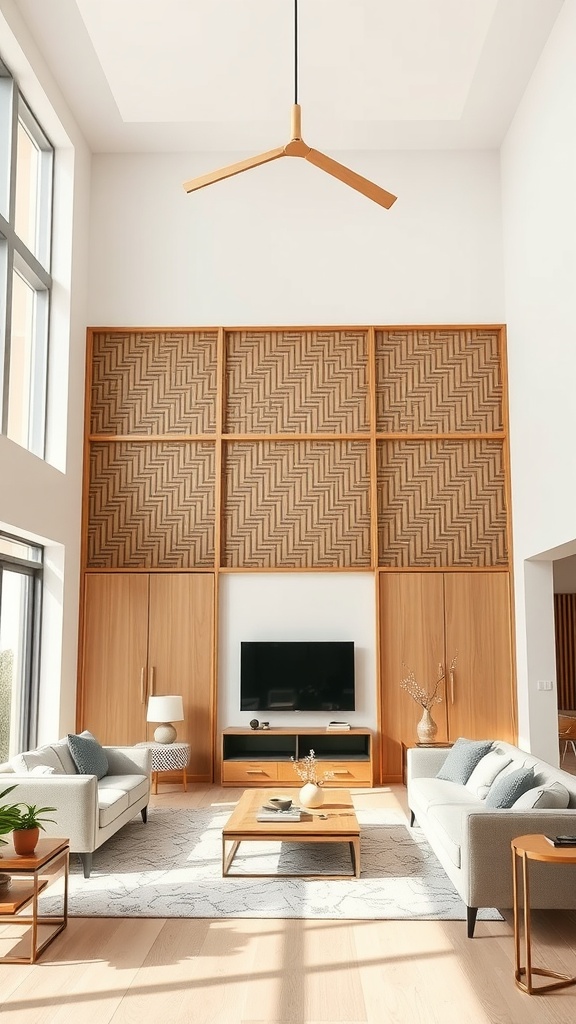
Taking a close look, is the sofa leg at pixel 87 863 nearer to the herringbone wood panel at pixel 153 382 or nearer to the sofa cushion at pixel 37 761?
the sofa cushion at pixel 37 761

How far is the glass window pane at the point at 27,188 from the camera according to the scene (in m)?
7.46

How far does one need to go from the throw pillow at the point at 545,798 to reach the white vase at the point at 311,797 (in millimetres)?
1479

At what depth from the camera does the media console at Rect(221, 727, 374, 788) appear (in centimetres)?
787

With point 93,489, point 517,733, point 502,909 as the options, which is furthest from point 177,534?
point 502,909

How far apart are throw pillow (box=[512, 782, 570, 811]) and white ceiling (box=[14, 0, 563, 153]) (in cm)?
577

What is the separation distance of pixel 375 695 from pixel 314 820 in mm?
3092

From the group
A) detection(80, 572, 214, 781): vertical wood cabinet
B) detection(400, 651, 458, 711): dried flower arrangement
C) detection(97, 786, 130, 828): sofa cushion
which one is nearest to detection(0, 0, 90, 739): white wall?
detection(80, 572, 214, 781): vertical wood cabinet

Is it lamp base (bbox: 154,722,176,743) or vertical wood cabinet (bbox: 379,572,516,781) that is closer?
lamp base (bbox: 154,722,176,743)

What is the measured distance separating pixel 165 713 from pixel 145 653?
0.84m

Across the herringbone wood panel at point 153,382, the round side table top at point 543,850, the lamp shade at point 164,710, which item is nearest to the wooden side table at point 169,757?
the lamp shade at point 164,710

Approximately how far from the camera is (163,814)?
688 centimetres

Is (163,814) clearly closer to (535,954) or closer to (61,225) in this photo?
(535,954)

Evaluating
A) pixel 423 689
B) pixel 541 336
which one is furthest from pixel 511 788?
pixel 541 336

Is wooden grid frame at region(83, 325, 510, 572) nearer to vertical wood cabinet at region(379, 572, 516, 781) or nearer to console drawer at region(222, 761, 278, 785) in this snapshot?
vertical wood cabinet at region(379, 572, 516, 781)
